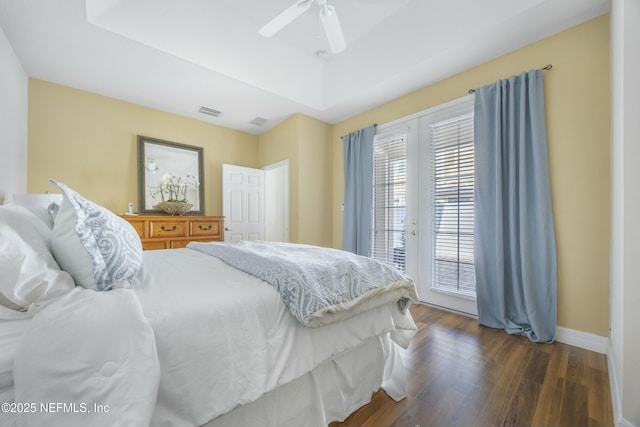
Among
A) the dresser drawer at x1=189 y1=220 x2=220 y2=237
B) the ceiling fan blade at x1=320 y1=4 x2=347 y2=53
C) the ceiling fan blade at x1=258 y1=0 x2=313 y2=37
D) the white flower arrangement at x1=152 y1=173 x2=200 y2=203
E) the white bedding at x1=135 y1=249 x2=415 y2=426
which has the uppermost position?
the ceiling fan blade at x1=258 y1=0 x2=313 y2=37

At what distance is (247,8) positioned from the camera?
107 inches

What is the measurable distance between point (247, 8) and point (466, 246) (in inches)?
135

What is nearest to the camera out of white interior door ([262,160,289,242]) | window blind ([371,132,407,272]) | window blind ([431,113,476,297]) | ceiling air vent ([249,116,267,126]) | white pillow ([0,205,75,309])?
white pillow ([0,205,75,309])

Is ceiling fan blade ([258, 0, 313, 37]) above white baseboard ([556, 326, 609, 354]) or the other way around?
above

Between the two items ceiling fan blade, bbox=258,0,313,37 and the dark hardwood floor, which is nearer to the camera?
the dark hardwood floor

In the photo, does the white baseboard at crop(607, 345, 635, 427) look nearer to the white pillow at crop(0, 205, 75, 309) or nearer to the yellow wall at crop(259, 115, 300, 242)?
the white pillow at crop(0, 205, 75, 309)

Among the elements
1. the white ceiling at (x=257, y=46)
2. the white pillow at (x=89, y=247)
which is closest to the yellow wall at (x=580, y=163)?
the white ceiling at (x=257, y=46)

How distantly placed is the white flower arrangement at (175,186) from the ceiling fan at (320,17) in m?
2.41

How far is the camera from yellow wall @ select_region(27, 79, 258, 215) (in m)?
2.86

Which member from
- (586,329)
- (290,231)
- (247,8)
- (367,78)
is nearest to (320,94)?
(367,78)

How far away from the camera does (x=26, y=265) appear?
2.44ft

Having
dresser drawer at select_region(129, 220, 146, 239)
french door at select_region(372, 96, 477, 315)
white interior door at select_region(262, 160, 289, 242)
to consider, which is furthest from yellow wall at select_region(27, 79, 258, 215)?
french door at select_region(372, 96, 477, 315)

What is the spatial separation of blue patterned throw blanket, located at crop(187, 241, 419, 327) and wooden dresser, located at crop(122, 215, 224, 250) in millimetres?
2046

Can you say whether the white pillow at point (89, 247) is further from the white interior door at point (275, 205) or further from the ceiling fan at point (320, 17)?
the white interior door at point (275, 205)
